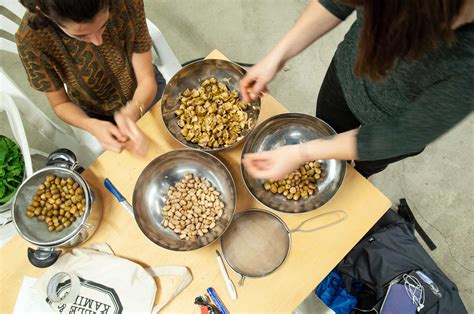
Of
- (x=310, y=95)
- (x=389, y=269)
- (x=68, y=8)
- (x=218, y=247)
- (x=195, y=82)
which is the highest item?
(x=68, y=8)

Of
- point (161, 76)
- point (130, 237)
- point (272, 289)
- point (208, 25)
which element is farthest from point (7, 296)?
point (208, 25)

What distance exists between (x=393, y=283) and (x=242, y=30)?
4.84 feet

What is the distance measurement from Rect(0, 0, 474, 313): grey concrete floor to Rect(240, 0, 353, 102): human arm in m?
0.89

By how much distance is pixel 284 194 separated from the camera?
0.99 m

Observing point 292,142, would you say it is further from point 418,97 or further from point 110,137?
point 110,137

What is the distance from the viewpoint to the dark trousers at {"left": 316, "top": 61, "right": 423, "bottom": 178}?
1.09 metres

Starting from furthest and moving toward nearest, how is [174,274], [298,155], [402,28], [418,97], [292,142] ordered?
[292,142] → [174,274] → [298,155] → [418,97] → [402,28]

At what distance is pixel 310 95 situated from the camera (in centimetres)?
191

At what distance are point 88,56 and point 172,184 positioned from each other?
416 mm

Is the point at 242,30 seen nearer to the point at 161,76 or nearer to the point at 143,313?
the point at 161,76

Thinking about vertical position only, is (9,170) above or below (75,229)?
below

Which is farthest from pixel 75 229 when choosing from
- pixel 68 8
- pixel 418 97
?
pixel 418 97

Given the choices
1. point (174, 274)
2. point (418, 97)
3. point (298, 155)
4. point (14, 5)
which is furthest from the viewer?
point (14, 5)

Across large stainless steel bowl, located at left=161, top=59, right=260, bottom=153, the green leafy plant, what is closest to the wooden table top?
large stainless steel bowl, located at left=161, top=59, right=260, bottom=153
